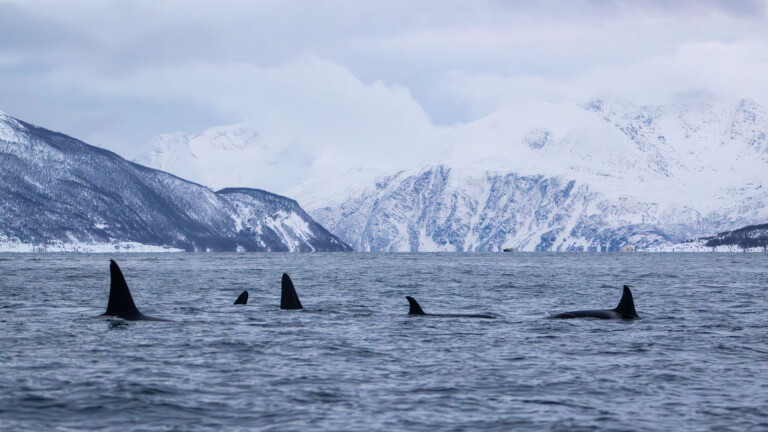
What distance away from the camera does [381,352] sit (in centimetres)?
2789

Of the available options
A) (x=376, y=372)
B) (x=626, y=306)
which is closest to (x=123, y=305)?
(x=376, y=372)

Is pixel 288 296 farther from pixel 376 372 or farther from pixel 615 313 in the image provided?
pixel 376 372

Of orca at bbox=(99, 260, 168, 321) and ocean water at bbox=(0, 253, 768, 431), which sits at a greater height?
orca at bbox=(99, 260, 168, 321)

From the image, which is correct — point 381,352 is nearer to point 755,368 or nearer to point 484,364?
point 484,364

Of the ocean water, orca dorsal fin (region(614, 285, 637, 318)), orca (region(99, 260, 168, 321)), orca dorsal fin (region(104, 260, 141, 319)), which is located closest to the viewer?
the ocean water

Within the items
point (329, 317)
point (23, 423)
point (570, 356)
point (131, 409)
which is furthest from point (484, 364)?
point (329, 317)

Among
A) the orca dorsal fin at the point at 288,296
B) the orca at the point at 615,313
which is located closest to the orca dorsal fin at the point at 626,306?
the orca at the point at 615,313

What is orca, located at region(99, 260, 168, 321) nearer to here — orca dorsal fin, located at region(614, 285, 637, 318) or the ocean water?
the ocean water

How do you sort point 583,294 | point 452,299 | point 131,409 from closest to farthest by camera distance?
point 131,409 → point 452,299 → point 583,294

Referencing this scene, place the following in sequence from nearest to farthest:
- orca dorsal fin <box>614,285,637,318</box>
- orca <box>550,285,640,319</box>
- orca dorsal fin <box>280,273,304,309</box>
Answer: orca <box>550,285,640,319</box>
orca dorsal fin <box>614,285,637,318</box>
orca dorsal fin <box>280,273,304,309</box>

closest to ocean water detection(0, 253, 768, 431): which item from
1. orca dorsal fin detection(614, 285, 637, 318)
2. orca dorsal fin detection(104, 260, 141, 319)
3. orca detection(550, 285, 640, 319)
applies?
orca dorsal fin detection(104, 260, 141, 319)

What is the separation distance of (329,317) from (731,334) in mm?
14126

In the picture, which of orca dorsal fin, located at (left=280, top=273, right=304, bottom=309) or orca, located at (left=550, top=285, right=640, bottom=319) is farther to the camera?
orca dorsal fin, located at (left=280, top=273, right=304, bottom=309)

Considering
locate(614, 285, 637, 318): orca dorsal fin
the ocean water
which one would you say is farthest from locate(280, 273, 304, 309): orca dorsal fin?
locate(614, 285, 637, 318): orca dorsal fin
